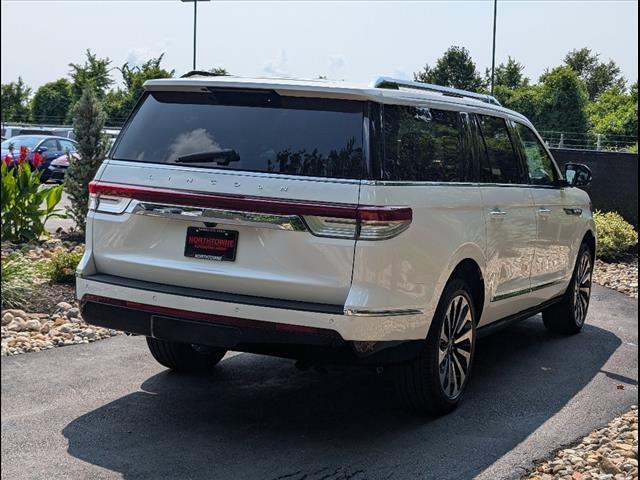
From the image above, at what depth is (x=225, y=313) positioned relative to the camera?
4648 mm

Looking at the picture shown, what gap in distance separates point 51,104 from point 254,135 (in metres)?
50.2

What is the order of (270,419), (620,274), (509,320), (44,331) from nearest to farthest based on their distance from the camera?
(270,419) → (509,320) → (44,331) → (620,274)

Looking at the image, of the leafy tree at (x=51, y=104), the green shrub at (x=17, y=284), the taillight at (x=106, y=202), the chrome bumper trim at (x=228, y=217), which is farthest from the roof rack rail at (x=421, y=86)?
the leafy tree at (x=51, y=104)

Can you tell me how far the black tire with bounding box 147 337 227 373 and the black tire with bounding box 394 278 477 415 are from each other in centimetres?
142

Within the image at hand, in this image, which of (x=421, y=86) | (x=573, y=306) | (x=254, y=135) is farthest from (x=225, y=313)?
(x=573, y=306)

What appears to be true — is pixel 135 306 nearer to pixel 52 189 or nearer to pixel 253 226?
pixel 253 226

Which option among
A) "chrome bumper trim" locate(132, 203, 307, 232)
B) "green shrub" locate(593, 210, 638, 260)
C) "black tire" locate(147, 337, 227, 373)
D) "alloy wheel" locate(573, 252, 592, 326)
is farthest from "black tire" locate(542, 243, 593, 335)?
"green shrub" locate(593, 210, 638, 260)

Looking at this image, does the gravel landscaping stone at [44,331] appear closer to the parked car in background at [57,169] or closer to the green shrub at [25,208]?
the green shrub at [25,208]

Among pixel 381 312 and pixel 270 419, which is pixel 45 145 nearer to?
pixel 270 419

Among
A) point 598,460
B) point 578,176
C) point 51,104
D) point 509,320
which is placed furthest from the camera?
point 51,104

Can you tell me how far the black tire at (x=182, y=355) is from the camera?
609 cm

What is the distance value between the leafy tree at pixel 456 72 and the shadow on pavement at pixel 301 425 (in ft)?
89.1

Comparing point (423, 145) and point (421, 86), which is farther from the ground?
point (421, 86)

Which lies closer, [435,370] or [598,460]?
[598,460]
